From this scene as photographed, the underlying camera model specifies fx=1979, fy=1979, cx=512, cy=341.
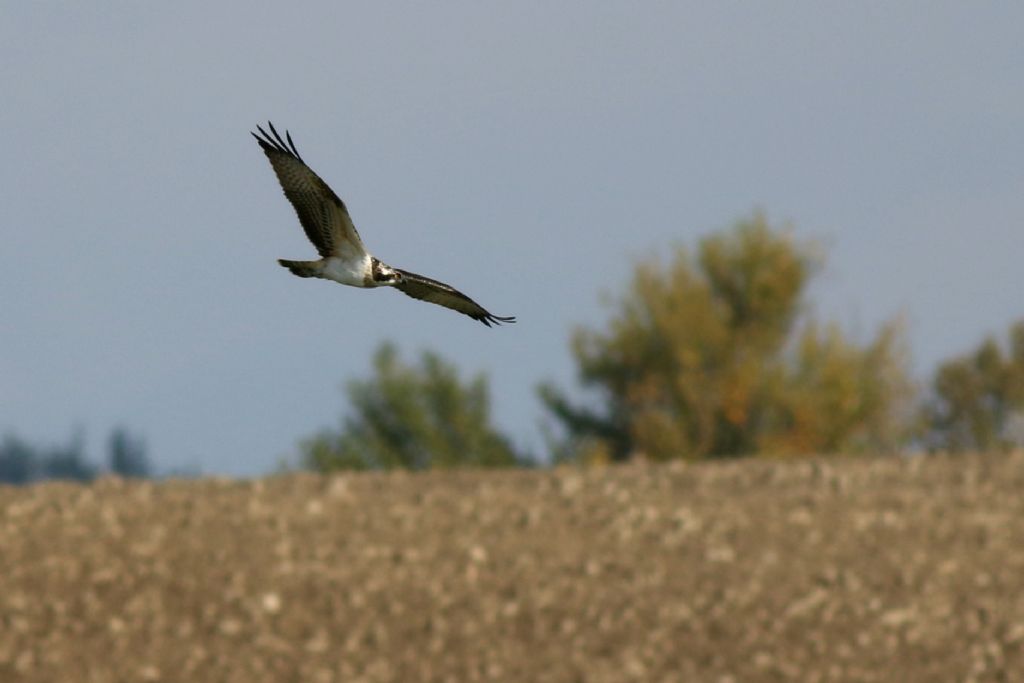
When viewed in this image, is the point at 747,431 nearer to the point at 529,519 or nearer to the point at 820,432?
the point at 820,432

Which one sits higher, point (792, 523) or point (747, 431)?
point (747, 431)

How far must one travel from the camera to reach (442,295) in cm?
726

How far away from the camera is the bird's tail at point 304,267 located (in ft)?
20.3

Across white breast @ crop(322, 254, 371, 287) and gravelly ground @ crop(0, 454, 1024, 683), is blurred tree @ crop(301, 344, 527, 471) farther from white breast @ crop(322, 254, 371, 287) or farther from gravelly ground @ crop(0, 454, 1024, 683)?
white breast @ crop(322, 254, 371, 287)

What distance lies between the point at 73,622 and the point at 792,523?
5.34m

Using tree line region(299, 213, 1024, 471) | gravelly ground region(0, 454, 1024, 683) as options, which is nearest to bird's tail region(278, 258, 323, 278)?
gravelly ground region(0, 454, 1024, 683)

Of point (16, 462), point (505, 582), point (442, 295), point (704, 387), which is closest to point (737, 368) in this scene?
point (704, 387)

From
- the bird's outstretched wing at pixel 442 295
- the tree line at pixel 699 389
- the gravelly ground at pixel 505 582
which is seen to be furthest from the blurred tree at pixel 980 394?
the bird's outstretched wing at pixel 442 295

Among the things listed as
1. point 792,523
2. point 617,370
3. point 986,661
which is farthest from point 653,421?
point 986,661

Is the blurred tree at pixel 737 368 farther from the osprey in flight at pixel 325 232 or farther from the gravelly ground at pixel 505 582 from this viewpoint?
the osprey in flight at pixel 325 232

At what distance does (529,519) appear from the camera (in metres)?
14.7

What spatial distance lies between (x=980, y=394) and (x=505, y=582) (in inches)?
763

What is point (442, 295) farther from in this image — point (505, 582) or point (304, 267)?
point (505, 582)

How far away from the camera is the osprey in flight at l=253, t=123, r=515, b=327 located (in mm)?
6133
